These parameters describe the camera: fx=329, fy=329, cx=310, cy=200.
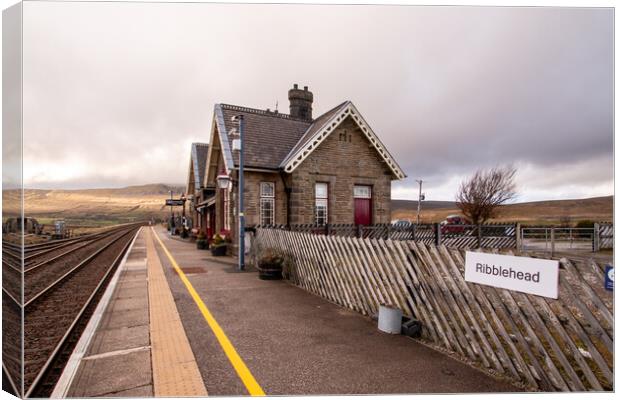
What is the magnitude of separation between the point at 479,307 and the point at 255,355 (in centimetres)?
293

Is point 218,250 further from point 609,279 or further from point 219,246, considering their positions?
point 609,279

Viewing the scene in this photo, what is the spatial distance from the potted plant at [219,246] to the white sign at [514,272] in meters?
13.9

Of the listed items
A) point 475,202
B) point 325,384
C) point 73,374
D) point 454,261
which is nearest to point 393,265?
point 454,261

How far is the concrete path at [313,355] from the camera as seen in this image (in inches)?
141

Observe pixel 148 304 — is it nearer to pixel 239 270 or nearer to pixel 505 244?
pixel 239 270

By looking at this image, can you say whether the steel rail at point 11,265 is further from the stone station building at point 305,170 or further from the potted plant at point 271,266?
the stone station building at point 305,170

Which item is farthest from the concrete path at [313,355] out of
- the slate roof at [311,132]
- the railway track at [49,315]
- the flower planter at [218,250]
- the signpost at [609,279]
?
the slate roof at [311,132]

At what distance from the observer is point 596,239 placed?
16.5m

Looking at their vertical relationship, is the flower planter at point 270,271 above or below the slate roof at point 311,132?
below

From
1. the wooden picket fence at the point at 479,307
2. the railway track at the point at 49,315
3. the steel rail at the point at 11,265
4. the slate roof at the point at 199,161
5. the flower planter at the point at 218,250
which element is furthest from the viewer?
the slate roof at the point at 199,161

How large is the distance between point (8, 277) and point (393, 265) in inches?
198

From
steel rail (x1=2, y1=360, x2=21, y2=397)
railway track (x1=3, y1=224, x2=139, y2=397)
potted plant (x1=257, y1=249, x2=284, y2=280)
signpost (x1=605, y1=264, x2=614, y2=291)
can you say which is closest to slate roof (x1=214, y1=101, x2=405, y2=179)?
potted plant (x1=257, y1=249, x2=284, y2=280)

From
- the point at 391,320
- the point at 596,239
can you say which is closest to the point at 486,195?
the point at 596,239

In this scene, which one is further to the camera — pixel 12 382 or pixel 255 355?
pixel 255 355
